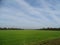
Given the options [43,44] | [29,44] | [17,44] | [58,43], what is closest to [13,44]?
[17,44]

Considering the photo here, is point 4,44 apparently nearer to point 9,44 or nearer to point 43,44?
point 9,44

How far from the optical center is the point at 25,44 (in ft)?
62.5

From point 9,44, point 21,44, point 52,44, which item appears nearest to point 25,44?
point 21,44

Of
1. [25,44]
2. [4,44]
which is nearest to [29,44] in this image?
[25,44]

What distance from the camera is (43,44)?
18734 mm

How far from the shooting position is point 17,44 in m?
18.9

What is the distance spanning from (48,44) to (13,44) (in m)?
4.35

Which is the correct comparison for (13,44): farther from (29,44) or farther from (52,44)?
(52,44)

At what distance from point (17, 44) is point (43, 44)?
3238 mm

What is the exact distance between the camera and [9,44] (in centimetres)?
1866

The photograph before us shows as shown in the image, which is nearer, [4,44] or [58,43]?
[4,44]

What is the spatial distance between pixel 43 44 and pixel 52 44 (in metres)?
1.13

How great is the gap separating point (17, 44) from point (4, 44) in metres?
1.61

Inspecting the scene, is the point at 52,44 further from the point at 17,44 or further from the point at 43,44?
the point at 17,44
